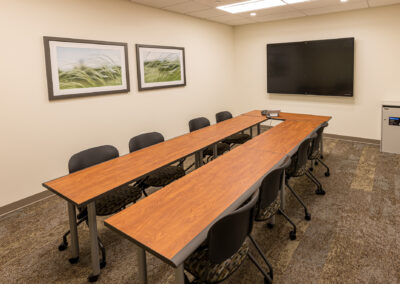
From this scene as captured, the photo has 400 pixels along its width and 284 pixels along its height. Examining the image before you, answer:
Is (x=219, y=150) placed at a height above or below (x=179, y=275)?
above

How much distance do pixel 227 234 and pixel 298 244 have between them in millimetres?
1290

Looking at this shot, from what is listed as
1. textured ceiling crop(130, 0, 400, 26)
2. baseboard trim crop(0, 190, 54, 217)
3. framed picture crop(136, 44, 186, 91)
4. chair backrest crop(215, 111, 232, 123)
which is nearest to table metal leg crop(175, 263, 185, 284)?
baseboard trim crop(0, 190, 54, 217)

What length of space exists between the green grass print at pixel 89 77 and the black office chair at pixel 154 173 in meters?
1.33

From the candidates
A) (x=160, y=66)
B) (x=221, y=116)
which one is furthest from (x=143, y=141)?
(x=160, y=66)

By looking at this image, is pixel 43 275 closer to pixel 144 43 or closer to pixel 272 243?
pixel 272 243

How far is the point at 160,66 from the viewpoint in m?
4.95

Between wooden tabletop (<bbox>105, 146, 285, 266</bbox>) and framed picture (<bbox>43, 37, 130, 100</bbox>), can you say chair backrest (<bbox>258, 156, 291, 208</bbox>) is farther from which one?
framed picture (<bbox>43, 37, 130, 100</bbox>)

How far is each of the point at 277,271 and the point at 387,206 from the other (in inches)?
69.6

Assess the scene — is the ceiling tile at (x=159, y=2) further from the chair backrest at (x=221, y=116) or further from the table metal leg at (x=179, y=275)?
the table metal leg at (x=179, y=275)

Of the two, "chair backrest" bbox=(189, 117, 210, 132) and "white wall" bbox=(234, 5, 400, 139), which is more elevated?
"white wall" bbox=(234, 5, 400, 139)

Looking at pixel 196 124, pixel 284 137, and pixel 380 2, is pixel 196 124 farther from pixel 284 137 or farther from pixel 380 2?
pixel 380 2

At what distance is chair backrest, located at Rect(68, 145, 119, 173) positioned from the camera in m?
2.50

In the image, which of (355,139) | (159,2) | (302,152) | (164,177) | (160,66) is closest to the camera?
(302,152)

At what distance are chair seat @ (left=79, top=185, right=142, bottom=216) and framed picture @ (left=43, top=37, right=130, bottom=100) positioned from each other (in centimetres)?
176
